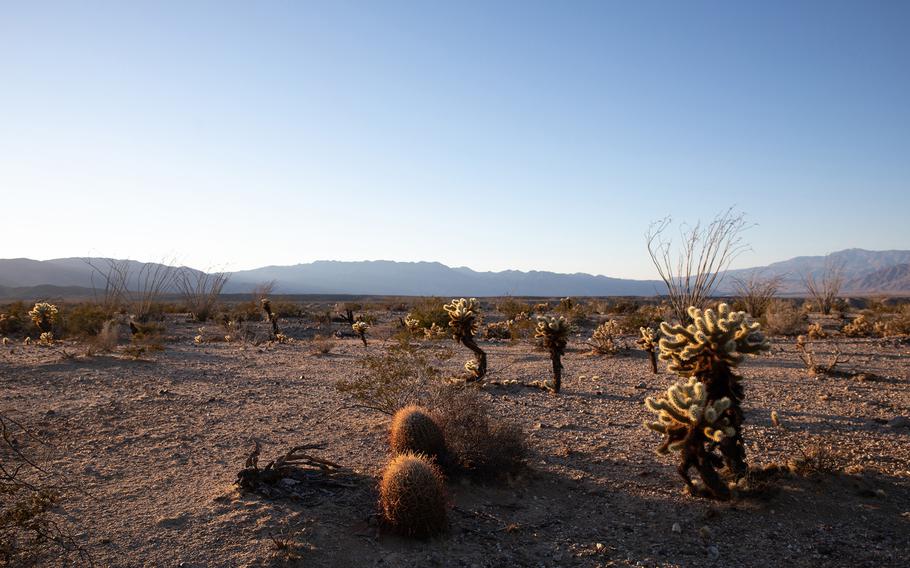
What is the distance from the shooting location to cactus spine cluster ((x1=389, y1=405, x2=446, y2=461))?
19.4ft

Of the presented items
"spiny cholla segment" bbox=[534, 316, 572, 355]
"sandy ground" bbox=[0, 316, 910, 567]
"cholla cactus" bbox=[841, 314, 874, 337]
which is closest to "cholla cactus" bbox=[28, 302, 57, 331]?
"sandy ground" bbox=[0, 316, 910, 567]

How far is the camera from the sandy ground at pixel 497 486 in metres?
4.62

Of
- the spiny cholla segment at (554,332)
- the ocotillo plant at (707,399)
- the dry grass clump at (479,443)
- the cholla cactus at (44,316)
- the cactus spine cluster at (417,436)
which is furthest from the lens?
the cholla cactus at (44,316)

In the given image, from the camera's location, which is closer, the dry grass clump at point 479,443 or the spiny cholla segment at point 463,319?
the dry grass clump at point 479,443

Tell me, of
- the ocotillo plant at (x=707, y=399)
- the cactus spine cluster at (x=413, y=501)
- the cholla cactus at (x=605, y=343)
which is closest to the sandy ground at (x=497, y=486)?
the cactus spine cluster at (x=413, y=501)

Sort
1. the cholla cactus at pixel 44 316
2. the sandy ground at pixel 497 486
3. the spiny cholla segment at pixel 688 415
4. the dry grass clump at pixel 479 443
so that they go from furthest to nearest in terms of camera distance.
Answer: the cholla cactus at pixel 44 316 → the dry grass clump at pixel 479 443 → the spiny cholla segment at pixel 688 415 → the sandy ground at pixel 497 486

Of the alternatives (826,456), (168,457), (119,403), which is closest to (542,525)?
(826,456)

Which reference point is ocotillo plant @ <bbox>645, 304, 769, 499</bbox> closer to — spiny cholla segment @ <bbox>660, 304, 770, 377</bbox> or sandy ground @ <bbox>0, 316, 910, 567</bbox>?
spiny cholla segment @ <bbox>660, 304, 770, 377</bbox>

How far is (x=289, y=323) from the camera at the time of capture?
25359 millimetres

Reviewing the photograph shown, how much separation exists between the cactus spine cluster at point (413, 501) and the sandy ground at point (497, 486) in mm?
120

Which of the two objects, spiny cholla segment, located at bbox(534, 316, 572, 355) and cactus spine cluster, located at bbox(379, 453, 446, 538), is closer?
cactus spine cluster, located at bbox(379, 453, 446, 538)

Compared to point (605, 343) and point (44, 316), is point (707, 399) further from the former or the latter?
point (44, 316)

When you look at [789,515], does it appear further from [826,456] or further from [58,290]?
[58,290]

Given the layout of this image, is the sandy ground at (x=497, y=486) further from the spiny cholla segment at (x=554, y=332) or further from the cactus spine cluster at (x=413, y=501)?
the spiny cholla segment at (x=554, y=332)
